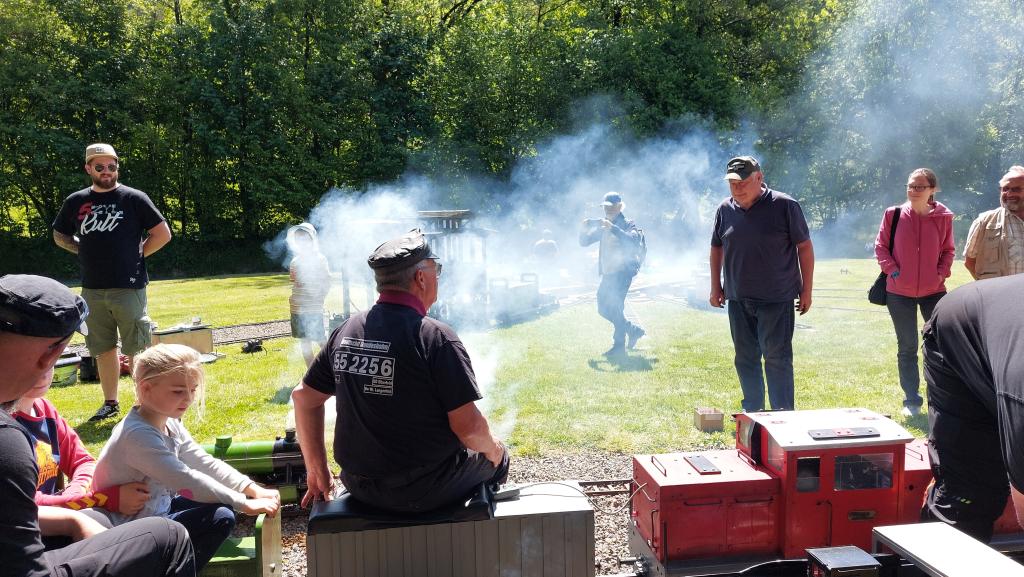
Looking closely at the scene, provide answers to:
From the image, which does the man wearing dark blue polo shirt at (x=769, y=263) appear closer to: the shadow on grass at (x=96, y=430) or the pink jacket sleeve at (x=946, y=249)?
the pink jacket sleeve at (x=946, y=249)

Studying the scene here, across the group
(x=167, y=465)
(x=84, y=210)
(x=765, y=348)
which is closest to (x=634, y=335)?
(x=765, y=348)

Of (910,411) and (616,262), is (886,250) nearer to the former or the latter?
(910,411)

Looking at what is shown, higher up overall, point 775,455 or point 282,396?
point 775,455

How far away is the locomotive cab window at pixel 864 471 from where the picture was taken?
10.6 feet

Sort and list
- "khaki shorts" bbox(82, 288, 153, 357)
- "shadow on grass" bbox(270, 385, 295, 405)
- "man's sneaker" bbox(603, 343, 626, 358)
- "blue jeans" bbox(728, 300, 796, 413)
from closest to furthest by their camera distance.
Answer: "blue jeans" bbox(728, 300, 796, 413)
"khaki shorts" bbox(82, 288, 153, 357)
"shadow on grass" bbox(270, 385, 295, 405)
"man's sneaker" bbox(603, 343, 626, 358)

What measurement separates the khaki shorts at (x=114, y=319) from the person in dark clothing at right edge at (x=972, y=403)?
5789 mm

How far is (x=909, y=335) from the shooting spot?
5887 mm

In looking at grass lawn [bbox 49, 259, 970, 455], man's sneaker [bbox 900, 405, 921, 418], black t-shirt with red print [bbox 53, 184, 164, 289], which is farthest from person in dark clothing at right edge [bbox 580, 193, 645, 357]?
black t-shirt with red print [bbox 53, 184, 164, 289]

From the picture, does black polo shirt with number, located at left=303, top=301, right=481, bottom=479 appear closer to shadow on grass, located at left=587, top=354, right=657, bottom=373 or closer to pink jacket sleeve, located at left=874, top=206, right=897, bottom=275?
pink jacket sleeve, located at left=874, top=206, right=897, bottom=275

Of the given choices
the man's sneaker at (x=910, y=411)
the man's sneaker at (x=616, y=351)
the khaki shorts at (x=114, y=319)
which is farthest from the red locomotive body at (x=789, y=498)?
the man's sneaker at (x=616, y=351)

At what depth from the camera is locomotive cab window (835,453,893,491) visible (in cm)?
324

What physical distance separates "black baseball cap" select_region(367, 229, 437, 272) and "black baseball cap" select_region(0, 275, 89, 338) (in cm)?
108

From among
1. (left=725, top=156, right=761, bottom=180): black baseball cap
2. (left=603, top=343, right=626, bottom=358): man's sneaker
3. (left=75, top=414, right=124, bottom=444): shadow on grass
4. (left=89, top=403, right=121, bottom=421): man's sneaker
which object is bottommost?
(left=75, top=414, right=124, bottom=444): shadow on grass

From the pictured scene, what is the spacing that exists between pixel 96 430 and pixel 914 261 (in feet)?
22.7
